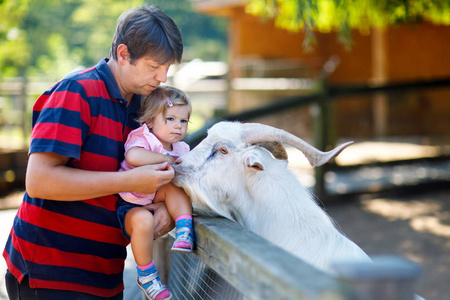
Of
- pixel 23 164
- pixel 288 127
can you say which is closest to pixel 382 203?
pixel 288 127

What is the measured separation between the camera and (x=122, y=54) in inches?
77.4

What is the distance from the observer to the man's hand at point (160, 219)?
1996 millimetres

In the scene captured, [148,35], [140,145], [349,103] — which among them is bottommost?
[140,145]

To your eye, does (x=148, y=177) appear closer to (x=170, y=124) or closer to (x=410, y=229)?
(x=170, y=124)

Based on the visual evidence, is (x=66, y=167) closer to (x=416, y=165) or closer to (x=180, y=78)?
(x=416, y=165)

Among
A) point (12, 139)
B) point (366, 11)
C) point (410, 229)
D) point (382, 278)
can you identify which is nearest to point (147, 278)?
point (382, 278)

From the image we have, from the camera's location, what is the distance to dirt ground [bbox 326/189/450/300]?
487 cm

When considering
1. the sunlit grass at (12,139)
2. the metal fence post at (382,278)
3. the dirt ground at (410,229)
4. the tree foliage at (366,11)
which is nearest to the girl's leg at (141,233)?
the metal fence post at (382,278)

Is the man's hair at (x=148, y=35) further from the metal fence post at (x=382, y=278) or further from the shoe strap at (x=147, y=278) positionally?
the metal fence post at (x=382, y=278)

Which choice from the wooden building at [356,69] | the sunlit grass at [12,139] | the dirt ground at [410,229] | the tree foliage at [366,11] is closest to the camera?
the dirt ground at [410,229]

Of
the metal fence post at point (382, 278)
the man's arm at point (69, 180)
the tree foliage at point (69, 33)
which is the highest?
the tree foliage at point (69, 33)

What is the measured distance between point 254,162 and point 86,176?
0.73 meters

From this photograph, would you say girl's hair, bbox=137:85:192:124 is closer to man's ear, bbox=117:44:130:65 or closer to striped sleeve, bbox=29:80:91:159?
man's ear, bbox=117:44:130:65

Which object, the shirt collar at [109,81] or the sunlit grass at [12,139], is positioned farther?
the sunlit grass at [12,139]
